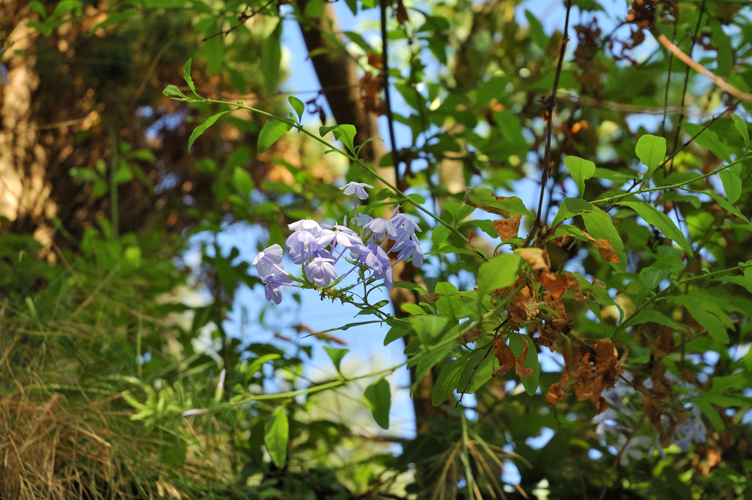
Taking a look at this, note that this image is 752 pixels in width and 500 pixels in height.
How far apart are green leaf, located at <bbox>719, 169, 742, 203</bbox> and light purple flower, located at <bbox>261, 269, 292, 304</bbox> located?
1.29ft

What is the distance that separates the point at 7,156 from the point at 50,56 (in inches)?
14.1

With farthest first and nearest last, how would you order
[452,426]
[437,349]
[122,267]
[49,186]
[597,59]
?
1. [49,186]
2. [122,267]
3. [597,59]
4. [452,426]
5. [437,349]

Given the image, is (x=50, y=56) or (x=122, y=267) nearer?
(x=122, y=267)

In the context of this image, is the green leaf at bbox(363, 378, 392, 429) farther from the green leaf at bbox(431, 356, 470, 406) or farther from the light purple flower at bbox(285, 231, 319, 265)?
the light purple flower at bbox(285, 231, 319, 265)

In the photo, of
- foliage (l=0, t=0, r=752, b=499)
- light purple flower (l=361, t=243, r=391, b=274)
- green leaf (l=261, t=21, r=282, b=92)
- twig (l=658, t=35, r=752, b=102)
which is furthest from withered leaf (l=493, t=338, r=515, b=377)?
green leaf (l=261, t=21, r=282, b=92)

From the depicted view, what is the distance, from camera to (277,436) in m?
0.60

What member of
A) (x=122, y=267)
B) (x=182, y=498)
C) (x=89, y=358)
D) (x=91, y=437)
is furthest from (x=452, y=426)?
(x=122, y=267)

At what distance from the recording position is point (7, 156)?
1.75 meters

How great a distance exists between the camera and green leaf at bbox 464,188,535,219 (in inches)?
18.6

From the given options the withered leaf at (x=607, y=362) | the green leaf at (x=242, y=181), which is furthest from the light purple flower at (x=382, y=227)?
A: the green leaf at (x=242, y=181)

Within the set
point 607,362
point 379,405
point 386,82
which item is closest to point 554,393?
point 607,362

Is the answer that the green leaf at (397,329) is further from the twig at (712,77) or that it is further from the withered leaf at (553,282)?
the twig at (712,77)

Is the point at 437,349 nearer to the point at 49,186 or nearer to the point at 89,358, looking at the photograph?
the point at 89,358

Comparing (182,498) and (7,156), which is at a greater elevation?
(7,156)
